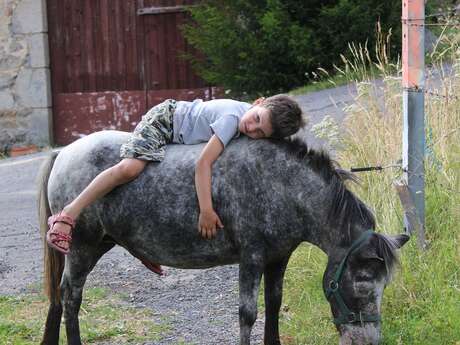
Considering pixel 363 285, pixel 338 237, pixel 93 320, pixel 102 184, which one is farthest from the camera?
pixel 93 320

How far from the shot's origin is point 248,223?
167 inches

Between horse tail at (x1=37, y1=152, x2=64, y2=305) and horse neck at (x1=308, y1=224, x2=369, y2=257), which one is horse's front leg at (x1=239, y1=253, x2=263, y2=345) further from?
horse tail at (x1=37, y1=152, x2=64, y2=305)

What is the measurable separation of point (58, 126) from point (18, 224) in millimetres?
5503

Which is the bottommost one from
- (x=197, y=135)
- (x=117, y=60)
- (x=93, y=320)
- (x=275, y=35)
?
(x=93, y=320)

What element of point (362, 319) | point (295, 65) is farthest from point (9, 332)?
point (295, 65)

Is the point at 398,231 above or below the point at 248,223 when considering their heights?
below

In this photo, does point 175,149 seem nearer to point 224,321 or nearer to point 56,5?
point 224,321

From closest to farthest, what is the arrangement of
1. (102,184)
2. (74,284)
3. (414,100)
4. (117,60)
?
1. (102,184)
2. (74,284)
3. (414,100)
4. (117,60)

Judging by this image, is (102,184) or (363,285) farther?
(102,184)

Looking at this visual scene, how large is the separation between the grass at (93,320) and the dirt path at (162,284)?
0.13 meters

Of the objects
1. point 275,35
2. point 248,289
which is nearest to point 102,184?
point 248,289

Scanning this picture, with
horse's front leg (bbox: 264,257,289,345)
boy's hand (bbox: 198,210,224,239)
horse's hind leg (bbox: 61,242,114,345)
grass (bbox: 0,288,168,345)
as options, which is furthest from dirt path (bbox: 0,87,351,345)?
boy's hand (bbox: 198,210,224,239)

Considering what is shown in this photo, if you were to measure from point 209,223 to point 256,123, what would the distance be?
22.8 inches

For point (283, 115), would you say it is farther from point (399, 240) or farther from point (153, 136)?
point (399, 240)
